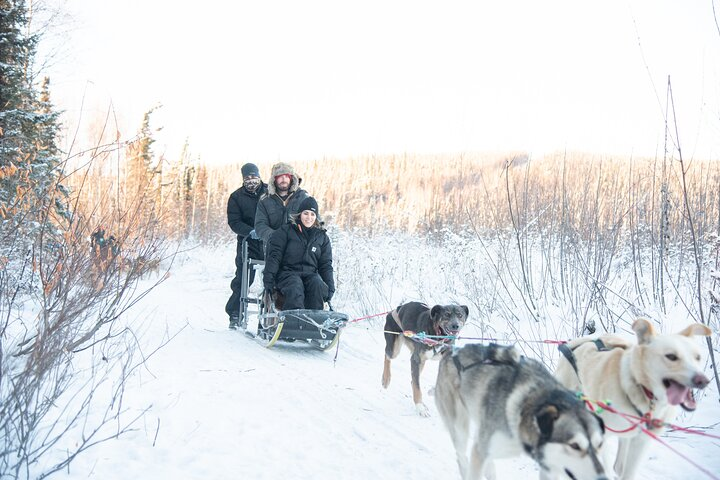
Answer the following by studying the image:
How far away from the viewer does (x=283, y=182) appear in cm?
683

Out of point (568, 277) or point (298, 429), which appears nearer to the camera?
point (298, 429)

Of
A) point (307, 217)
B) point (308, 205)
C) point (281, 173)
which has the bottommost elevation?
point (307, 217)

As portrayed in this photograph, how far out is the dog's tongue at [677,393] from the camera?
2.21 m

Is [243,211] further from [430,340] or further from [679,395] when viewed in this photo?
[679,395]

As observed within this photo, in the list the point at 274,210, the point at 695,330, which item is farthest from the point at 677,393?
the point at 274,210

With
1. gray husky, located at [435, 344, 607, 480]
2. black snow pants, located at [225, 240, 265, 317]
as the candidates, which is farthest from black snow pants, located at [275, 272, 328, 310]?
gray husky, located at [435, 344, 607, 480]

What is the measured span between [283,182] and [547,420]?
17.7ft

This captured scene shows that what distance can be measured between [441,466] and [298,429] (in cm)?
97

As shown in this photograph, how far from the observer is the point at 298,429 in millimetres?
3396

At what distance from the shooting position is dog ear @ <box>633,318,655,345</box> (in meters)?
2.38

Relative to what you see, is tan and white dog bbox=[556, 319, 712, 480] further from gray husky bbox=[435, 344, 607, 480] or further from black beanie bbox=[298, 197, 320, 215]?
black beanie bbox=[298, 197, 320, 215]

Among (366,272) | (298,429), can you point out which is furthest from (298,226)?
(298,429)

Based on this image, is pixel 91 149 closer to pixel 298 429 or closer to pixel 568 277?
pixel 298 429

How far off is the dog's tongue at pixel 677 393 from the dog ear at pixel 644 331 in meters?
0.22
